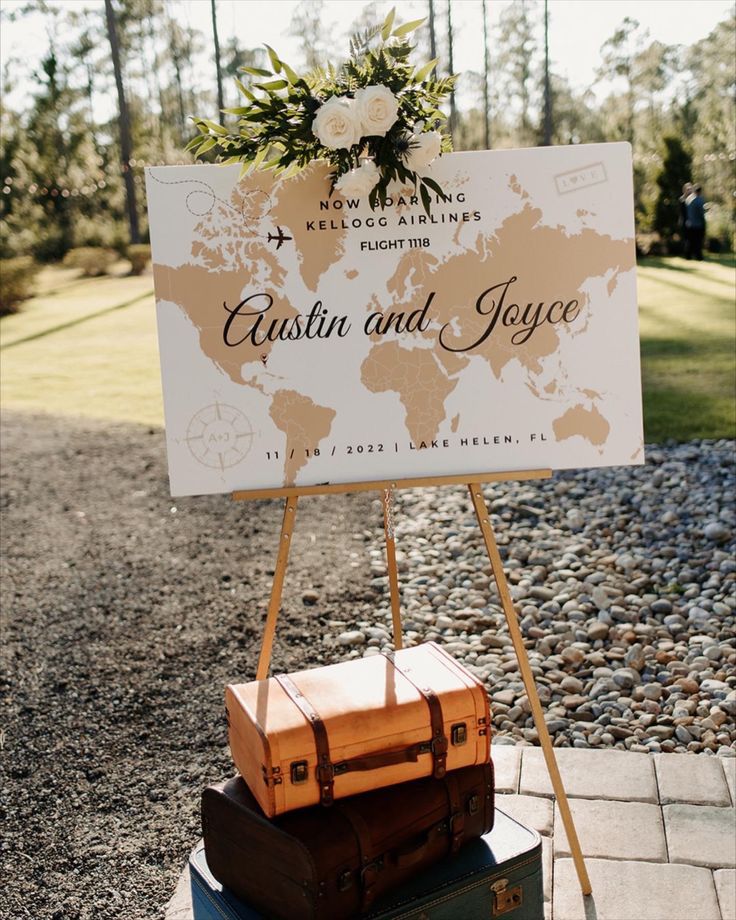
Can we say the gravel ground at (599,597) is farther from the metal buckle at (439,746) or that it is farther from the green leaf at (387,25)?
the green leaf at (387,25)

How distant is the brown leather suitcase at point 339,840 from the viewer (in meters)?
1.74

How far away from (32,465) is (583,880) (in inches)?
208

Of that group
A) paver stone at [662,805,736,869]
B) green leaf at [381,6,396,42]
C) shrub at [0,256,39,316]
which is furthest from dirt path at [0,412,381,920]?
shrub at [0,256,39,316]

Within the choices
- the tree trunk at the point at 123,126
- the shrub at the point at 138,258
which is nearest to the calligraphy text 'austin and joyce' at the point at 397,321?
the tree trunk at the point at 123,126

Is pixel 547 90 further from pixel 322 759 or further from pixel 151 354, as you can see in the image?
pixel 322 759

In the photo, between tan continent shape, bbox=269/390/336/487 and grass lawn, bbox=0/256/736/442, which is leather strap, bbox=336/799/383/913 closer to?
tan continent shape, bbox=269/390/336/487

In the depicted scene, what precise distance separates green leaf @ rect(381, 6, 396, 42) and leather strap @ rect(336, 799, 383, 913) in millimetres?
1581

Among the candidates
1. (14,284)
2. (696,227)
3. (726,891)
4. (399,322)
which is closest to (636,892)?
(726,891)

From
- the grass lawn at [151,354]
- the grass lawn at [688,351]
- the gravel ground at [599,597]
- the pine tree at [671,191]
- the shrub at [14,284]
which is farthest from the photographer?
the pine tree at [671,191]

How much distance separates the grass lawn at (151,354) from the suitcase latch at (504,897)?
4.58 m

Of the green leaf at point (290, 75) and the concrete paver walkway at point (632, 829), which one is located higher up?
the green leaf at point (290, 75)

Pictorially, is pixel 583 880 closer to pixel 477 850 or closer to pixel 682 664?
pixel 477 850

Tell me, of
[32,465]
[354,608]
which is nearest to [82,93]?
[32,465]

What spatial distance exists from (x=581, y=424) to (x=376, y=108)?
862mm
